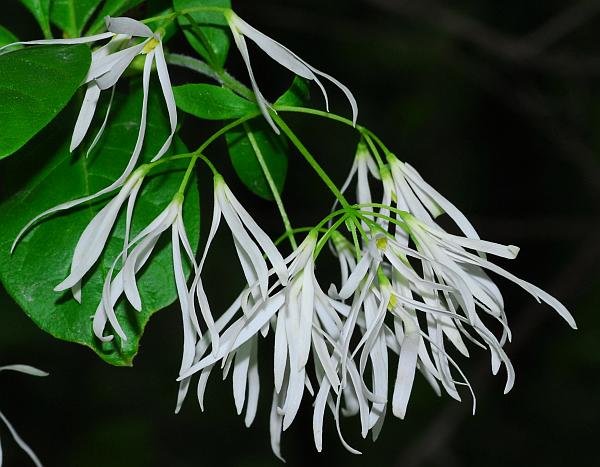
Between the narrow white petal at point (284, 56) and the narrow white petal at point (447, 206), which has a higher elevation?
the narrow white petal at point (284, 56)

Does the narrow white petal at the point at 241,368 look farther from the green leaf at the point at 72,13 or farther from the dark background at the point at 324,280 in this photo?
the dark background at the point at 324,280

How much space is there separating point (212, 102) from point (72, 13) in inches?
11.0

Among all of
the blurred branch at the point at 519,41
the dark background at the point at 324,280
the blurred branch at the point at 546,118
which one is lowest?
the dark background at the point at 324,280

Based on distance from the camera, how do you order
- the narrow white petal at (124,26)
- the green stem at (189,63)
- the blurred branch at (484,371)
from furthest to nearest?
the blurred branch at (484,371) → the green stem at (189,63) → the narrow white petal at (124,26)

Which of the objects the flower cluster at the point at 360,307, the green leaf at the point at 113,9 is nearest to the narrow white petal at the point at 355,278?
the flower cluster at the point at 360,307

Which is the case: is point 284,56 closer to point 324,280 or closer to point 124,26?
point 124,26

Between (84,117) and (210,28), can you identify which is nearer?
(84,117)

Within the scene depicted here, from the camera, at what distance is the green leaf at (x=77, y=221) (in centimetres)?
74

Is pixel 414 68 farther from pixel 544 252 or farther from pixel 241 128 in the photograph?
pixel 241 128

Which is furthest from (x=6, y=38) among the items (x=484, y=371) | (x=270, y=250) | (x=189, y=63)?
(x=484, y=371)

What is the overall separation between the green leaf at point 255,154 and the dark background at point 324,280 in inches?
81.6

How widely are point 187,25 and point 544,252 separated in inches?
127

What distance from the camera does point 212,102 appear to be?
0.77 meters

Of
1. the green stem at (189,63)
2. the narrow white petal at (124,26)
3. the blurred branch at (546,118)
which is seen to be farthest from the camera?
the blurred branch at (546,118)
